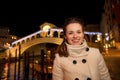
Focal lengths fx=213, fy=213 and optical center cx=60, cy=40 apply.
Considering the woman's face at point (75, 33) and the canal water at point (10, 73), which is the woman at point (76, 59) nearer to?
the woman's face at point (75, 33)

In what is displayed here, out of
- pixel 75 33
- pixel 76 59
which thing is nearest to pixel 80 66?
pixel 76 59

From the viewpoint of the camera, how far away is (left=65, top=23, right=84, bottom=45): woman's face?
3.05 metres

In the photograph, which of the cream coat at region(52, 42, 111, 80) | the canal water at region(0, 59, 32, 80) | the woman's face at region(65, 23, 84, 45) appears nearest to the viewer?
the cream coat at region(52, 42, 111, 80)

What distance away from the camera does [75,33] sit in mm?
3053

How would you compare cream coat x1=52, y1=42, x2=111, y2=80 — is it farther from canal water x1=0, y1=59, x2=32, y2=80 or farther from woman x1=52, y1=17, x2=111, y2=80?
canal water x1=0, y1=59, x2=32, y2=80

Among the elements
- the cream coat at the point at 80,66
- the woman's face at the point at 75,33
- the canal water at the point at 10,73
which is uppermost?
the woman's face at the point at 75,33

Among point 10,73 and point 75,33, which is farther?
point 10,73

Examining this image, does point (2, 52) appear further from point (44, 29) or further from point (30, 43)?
point (44, 29)

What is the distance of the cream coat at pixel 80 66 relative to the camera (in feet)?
9.59

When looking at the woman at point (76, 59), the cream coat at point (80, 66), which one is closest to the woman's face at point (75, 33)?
the woman at point (76, 59)

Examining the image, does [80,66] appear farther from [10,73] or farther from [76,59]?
[10,73]

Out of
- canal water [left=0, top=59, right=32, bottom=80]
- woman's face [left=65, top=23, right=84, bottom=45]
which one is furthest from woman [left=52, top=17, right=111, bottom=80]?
canal water [left=0, top=59, right=32, bottom=80]

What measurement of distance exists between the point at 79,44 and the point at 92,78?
0.51m

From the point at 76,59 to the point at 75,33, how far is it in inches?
14.9
